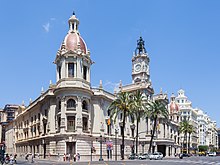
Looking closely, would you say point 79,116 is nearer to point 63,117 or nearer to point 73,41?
point 63,117

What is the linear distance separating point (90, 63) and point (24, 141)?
1315 inches

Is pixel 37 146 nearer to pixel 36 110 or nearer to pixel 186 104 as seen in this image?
pixel 36 110

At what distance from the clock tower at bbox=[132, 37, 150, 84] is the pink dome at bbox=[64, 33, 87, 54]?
111 ft

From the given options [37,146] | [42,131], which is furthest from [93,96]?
[37,146]

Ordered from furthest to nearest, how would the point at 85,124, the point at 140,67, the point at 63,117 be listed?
the point at 140,67, the point at 85,124, the point at 63,117

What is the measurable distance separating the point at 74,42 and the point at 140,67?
37.6 meters

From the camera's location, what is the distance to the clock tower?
101 metres

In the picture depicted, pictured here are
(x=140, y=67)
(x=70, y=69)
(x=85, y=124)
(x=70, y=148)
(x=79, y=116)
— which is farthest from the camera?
(x=140, y=67)

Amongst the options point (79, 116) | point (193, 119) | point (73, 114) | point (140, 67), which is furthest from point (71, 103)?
point (193, 119)

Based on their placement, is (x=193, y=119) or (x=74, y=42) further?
(x=193, y=119)

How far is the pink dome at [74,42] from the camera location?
6856 centimetres

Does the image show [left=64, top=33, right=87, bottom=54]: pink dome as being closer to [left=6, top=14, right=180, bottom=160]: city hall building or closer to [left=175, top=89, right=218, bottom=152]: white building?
[left=6, top=14, right=180, bottom=160]: city hall building

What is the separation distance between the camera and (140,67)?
336ft

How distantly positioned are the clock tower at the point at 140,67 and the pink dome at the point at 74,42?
1328 inches
